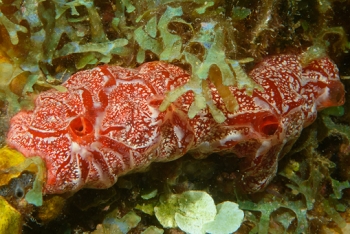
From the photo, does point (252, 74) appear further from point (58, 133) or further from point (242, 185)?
point (58, 133)

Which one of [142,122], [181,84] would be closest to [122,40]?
[181,84]

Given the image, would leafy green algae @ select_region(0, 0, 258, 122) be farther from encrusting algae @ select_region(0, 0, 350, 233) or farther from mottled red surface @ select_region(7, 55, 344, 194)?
mottled red surface @ select_region(7, 55, 344, 194)

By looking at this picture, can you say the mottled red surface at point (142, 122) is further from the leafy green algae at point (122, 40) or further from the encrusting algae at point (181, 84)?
the leafy green algae at point (122, 40)

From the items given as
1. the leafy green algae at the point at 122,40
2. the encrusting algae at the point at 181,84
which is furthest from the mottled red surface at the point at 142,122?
the leafy green algae at the point at 122,40

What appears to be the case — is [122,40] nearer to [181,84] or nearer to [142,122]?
[181,84]

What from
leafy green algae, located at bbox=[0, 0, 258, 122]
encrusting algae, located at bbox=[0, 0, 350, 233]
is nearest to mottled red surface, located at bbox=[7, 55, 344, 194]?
encrusting algae, located at bbox=[0, 0, 350, 233]

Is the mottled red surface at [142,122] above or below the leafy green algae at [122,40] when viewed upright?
below
